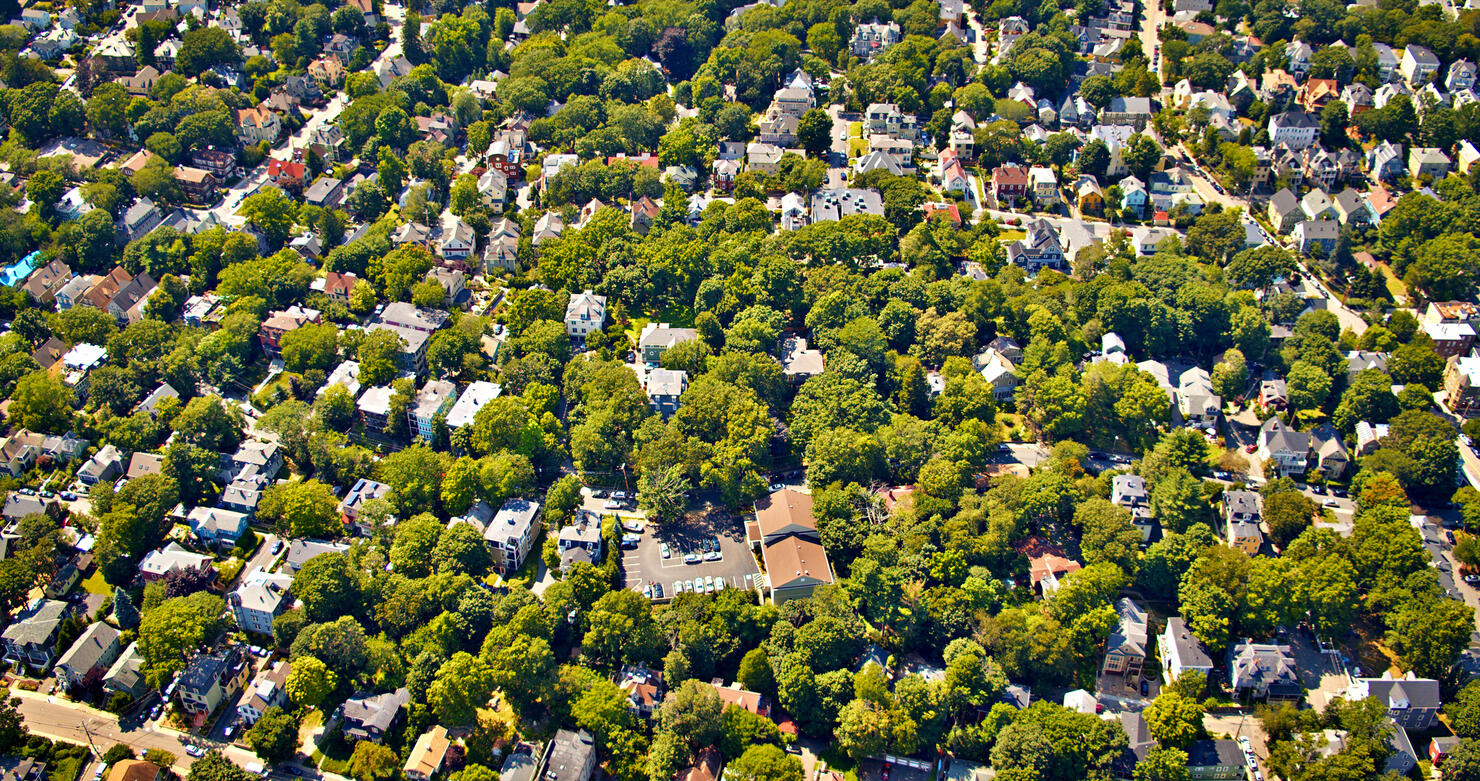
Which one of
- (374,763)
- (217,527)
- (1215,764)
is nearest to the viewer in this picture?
(374,763)

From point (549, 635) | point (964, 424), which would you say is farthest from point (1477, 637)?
point (549, 635)

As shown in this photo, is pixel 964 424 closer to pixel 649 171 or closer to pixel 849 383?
pixel 849 383

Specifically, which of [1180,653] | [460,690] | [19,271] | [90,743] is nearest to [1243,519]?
[1180,653]

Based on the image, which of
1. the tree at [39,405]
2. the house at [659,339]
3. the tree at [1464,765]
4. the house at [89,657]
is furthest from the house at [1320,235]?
the tree at [39,405]

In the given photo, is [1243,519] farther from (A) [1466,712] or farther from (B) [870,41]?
(B) [870,41]

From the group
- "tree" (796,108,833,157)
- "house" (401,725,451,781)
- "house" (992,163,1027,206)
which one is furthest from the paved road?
"house" (992,163,1027,206)

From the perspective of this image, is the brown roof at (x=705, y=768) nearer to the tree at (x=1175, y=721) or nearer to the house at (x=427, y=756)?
the house at (x=427, y=756)

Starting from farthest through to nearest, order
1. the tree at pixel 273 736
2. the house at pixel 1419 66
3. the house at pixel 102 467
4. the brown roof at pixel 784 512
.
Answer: the house at pixel 1419 66, the house at pixel 102 467, the brown roof at pixel 784 512, the tree at pixel 273 736
